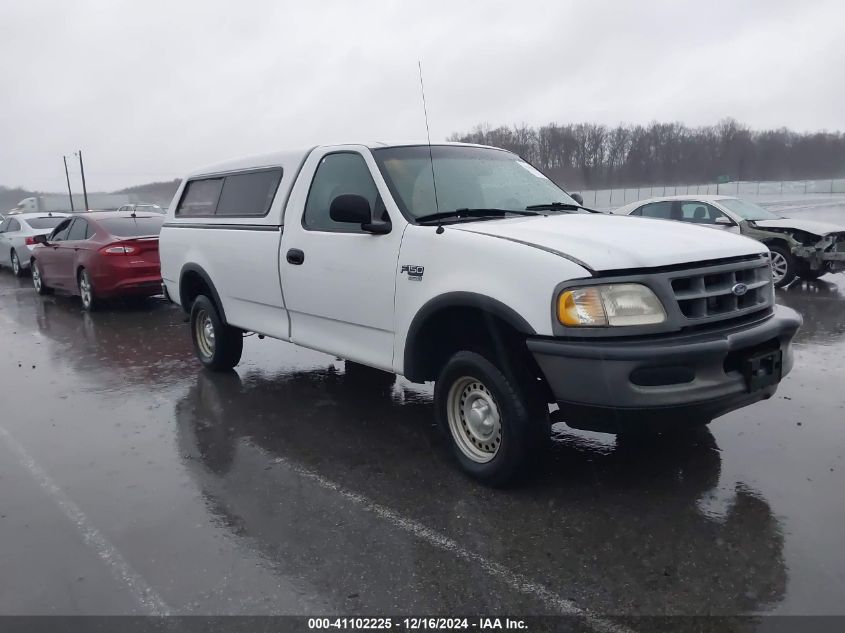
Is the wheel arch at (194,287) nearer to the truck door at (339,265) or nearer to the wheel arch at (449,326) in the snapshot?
the truck door at (339,265)

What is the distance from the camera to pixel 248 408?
19.1 ft

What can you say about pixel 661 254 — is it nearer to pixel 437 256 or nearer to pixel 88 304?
pixel 437 256

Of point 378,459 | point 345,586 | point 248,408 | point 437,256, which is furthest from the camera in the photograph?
point 248,408

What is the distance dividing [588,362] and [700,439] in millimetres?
1845

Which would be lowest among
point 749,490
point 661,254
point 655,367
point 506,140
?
point 749,490

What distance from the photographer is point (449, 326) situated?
14.0 feet

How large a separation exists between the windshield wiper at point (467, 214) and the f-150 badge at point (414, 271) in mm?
315

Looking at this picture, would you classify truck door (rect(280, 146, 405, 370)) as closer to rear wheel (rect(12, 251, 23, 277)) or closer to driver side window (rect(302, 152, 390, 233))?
driver side window (rect(302, 152, 390, 233))

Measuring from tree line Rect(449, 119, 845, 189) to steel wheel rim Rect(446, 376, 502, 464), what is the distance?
2824cm

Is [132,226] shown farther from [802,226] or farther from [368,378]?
[802,226]

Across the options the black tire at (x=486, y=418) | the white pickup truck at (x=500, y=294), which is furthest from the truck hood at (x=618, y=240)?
the black tire at (x=486, y=418)

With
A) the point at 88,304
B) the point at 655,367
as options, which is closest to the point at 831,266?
the point at 655,367

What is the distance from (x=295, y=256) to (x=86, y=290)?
7.31 metres

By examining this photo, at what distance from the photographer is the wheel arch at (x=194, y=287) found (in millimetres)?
6414
